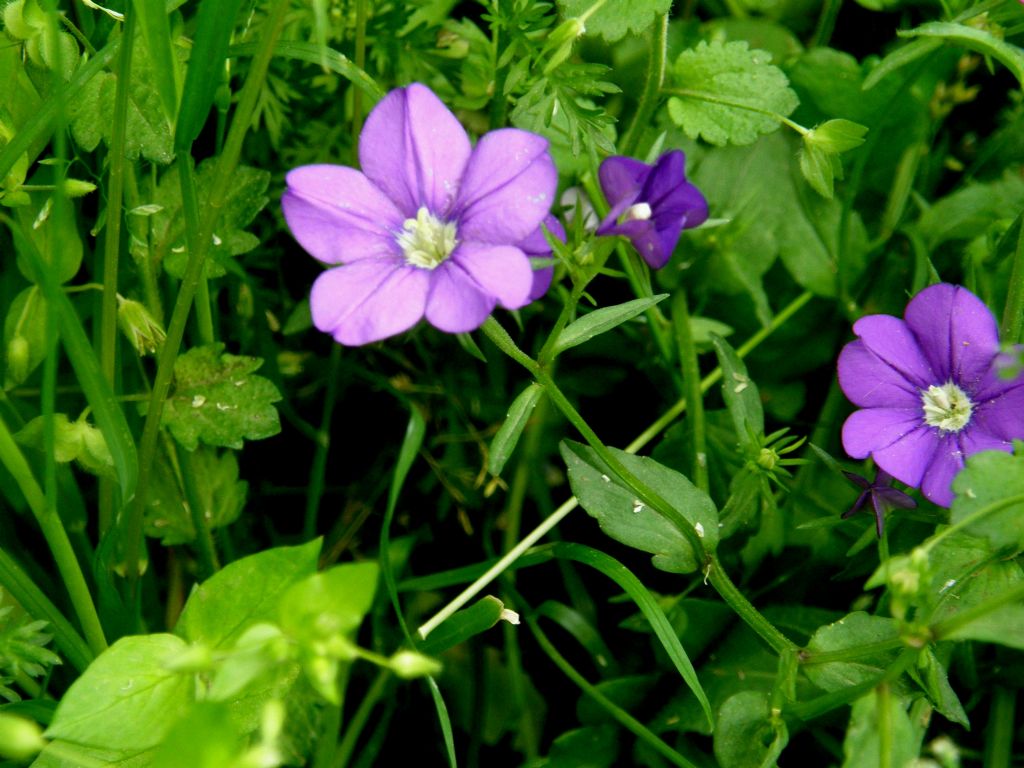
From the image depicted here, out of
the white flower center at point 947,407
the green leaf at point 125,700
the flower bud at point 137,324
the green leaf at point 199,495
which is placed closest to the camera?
the green leaf at point 125,700

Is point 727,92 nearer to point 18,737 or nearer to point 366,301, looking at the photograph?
point 366,301

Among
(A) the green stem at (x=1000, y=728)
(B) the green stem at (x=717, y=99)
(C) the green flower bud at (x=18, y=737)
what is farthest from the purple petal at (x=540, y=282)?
(A) the green stem at (x=1000, y=728)

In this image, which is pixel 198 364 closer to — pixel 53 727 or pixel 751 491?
pixel 53 727

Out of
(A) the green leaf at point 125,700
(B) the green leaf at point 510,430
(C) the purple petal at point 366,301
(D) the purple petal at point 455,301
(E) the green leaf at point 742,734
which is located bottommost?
(E) the green leaf at point 742,734

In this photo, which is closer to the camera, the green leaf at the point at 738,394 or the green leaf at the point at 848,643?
the green leaf at the point at 848,643

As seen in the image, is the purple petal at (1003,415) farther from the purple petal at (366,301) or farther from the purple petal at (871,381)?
the purple petal at (366,301)

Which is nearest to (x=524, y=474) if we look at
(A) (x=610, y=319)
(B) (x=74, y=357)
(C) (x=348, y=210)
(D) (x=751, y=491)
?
(D) (x=751, y=491)

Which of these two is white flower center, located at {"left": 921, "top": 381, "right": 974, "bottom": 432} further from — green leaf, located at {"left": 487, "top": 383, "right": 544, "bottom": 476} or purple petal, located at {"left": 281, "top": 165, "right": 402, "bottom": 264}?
purple petal, located at {"left": 281, "top": 165, "right": 402, "bottom": 264}
